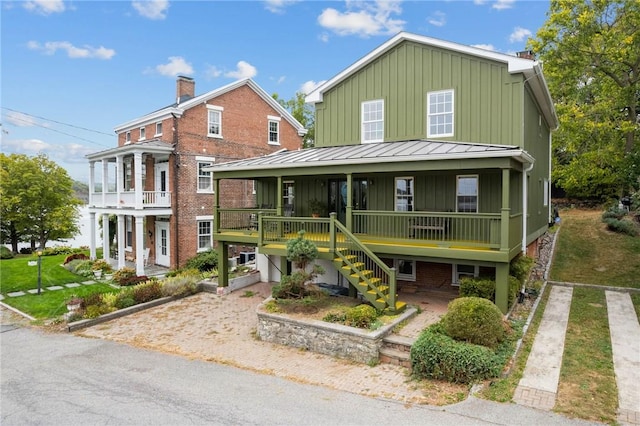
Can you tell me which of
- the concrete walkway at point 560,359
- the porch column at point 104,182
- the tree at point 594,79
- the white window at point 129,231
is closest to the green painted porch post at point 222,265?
the porch column at point 104,182

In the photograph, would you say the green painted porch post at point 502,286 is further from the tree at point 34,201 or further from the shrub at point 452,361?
the tree at point 34,201

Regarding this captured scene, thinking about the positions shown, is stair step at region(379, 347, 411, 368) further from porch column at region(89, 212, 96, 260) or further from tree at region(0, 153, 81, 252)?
tree at region(0, 153, 81, 252)

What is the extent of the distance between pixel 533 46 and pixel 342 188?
1615 centimetres

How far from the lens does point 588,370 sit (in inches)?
317

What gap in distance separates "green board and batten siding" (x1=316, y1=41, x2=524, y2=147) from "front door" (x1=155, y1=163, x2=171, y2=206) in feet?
30.8

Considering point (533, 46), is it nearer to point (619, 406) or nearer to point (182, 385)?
point (619, 406)

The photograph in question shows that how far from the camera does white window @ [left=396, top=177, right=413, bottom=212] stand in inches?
560

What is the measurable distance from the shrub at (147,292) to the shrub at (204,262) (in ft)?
14.3

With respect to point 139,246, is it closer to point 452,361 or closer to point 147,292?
point 147,292

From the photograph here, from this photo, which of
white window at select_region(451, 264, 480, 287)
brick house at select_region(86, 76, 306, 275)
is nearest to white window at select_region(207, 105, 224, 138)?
brick house at select_region(86, 76, 306, 275)

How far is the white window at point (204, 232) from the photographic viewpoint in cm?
2200

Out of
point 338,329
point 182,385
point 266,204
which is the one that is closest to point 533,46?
point 266,204

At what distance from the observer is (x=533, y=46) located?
905 inches

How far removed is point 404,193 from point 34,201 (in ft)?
100
